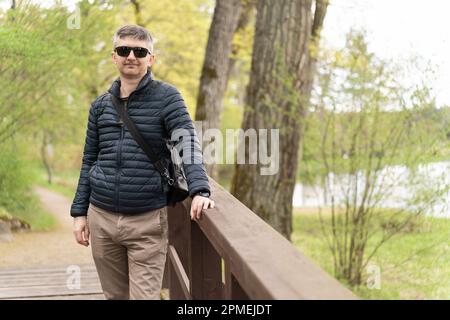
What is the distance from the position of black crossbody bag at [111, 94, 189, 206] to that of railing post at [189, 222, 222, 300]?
333 mm

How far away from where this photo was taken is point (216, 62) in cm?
992

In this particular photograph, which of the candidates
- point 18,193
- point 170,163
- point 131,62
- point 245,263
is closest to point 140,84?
point 131,62

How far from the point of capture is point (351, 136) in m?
7.51

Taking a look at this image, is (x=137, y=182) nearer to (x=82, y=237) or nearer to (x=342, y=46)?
(x=82, y=237)

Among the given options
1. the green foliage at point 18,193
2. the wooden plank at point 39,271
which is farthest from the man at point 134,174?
the green foliage at point 18,193

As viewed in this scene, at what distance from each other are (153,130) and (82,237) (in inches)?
24.9

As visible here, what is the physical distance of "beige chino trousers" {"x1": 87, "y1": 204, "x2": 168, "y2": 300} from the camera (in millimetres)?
2648

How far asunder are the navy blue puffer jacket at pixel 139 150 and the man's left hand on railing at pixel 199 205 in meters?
0.09

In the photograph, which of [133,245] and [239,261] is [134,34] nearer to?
[133,245]

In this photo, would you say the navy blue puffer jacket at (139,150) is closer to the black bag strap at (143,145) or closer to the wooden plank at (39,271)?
the black bag strap at (143,145)

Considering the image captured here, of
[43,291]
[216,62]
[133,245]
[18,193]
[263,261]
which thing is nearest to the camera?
[263,261]

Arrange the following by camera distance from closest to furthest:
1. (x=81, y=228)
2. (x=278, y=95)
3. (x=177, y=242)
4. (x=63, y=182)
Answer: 1. (x=81, y=228)
2. (x=177, y=242)
3. (x=278, y=95)
4. (x=63, y=182)

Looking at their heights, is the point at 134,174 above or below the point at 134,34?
below

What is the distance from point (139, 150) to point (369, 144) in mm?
5220
